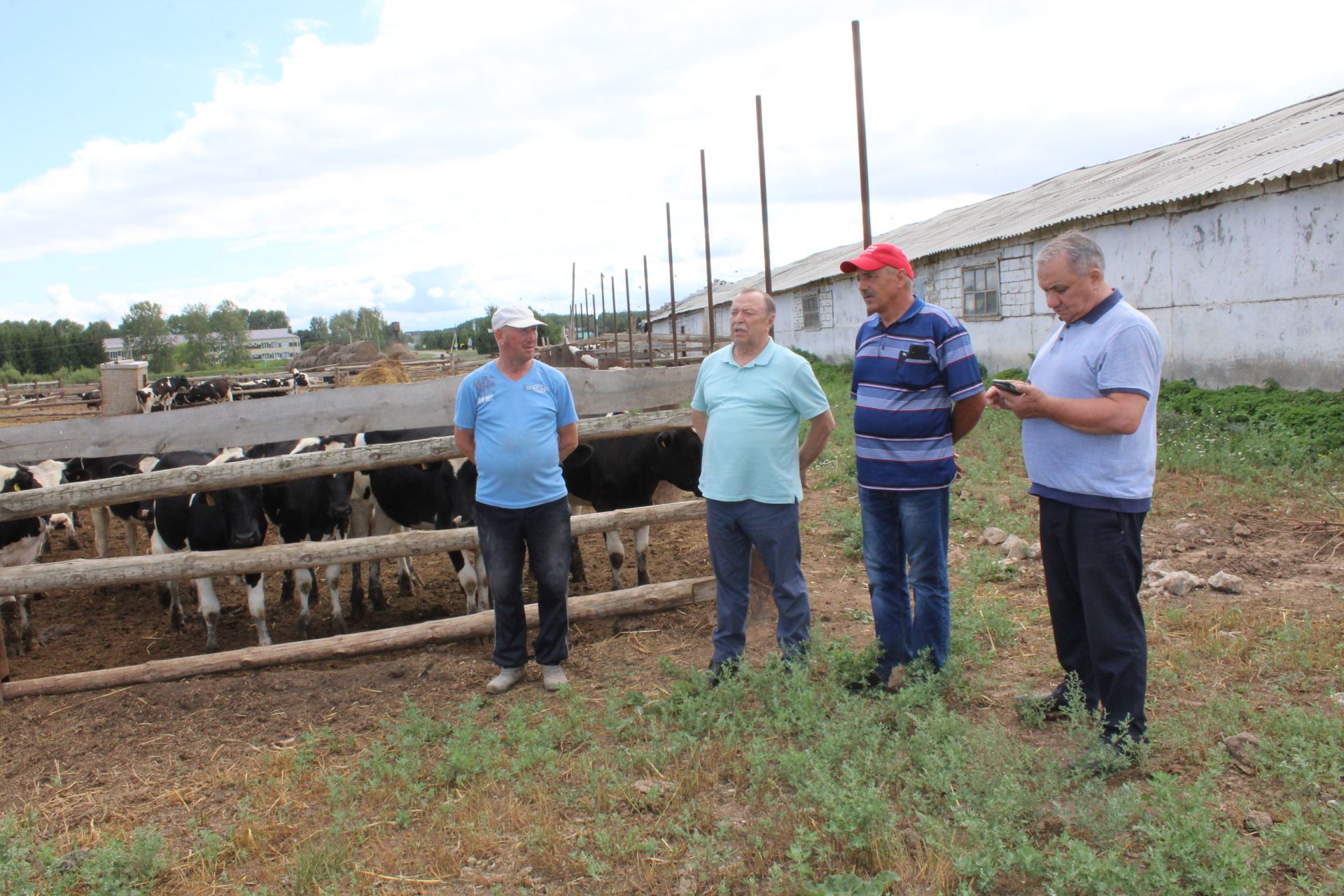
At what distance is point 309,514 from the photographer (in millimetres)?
6375

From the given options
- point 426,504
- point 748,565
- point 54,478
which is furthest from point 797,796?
point 54,478

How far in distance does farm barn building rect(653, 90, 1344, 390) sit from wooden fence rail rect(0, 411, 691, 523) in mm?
8408

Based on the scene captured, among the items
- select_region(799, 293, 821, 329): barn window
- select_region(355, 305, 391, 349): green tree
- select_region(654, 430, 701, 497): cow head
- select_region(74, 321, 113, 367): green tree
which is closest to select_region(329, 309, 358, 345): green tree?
select_region(355, 305, 391, 349): green tree

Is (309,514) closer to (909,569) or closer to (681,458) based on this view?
(681,458)

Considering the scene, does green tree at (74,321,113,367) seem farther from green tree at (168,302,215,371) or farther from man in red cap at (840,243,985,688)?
man in red cap at (840,243,985,688)

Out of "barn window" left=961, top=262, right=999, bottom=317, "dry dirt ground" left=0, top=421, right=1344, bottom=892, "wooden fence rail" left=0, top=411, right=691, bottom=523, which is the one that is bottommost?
"dry dirt ground" left=0, top=421, right=1344, bottom=892

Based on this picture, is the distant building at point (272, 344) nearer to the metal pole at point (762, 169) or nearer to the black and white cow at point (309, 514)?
the metal pole at point (762, 169)

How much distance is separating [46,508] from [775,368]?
391 centimetres

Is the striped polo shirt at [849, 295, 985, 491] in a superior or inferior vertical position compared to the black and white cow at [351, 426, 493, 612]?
superior

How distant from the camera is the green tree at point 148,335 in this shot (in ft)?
268

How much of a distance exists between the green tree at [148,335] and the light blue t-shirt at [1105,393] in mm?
87986

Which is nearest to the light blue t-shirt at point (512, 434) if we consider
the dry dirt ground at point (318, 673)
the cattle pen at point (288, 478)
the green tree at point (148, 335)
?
the cattle pen at point (288, 478)

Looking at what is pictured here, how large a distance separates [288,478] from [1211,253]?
10.5 m

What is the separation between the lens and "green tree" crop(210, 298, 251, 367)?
8762cm
